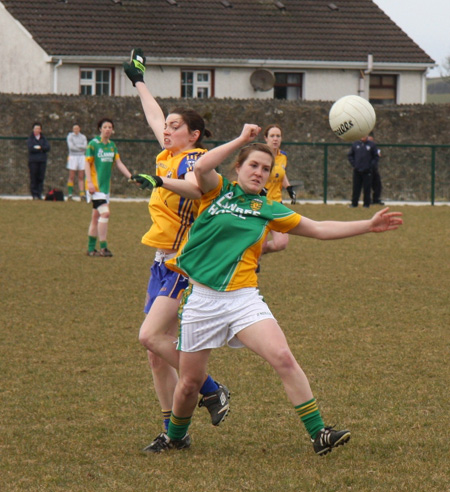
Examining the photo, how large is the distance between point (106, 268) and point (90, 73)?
20390 mm

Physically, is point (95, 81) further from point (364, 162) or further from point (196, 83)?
point (364, 162)

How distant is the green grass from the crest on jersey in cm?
141

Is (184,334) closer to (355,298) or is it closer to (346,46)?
(355,298)

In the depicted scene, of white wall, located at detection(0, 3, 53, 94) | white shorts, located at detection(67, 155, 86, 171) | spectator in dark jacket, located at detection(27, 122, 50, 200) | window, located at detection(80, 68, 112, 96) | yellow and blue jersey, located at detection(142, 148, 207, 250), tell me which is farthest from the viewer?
window, located at detection(80, 68, 112, 96)

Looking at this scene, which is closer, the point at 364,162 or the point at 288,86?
the point at 364,162

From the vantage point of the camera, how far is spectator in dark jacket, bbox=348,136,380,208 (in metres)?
24.5

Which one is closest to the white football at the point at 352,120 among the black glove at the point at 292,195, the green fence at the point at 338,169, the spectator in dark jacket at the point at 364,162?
the black glove at the point at 292,195

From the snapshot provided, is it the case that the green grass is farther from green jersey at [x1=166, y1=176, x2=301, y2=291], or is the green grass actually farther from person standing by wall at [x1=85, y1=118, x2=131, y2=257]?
green jersey at [x1=166, y1=176, x2=301, y2=291]

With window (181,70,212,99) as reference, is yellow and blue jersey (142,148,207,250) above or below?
below

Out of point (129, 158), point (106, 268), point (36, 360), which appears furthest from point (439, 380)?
point (129, 158)

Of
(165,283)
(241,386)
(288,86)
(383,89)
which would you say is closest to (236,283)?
(165,283)

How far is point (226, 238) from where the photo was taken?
5.39m

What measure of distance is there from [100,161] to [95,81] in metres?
18.8

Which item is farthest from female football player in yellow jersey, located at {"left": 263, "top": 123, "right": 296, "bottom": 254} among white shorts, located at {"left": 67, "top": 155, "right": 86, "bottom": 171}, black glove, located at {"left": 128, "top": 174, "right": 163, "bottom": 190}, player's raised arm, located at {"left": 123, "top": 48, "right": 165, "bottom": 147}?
white shorts, located at {"left": 67, "top": 155, "right": 86, "bottom": 171}
